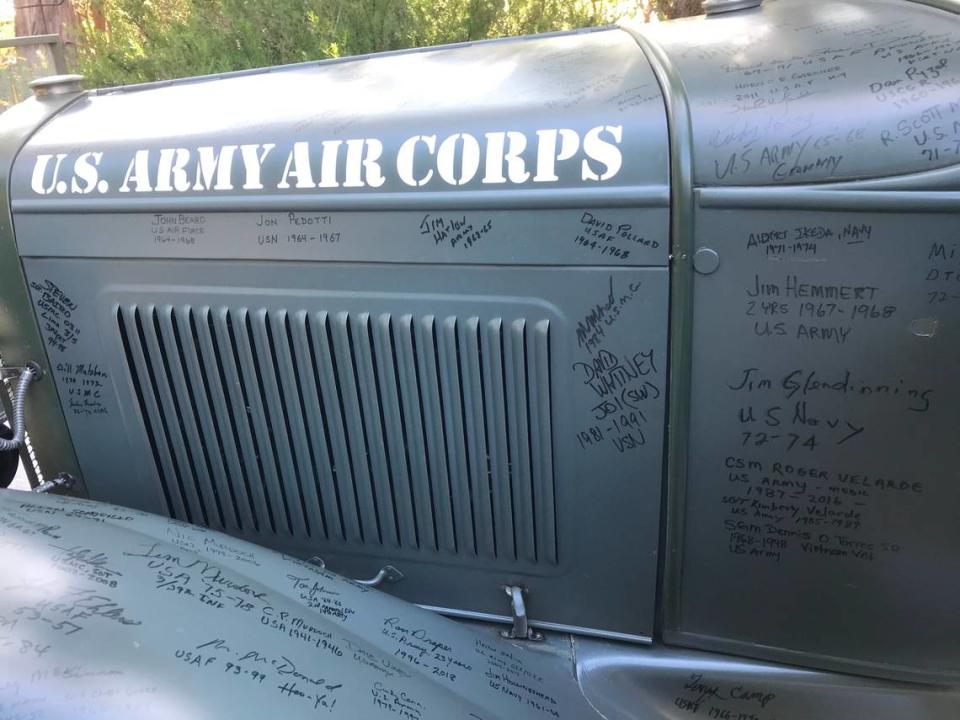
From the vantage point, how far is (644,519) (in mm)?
1486

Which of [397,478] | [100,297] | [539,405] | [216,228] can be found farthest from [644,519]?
[100,297]

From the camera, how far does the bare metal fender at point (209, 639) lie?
3.32 ft

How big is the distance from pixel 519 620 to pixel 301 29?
3366 mm

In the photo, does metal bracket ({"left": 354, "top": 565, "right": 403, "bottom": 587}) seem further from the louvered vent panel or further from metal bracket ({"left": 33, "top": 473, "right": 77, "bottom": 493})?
metal bracket ({"left": 33, "top": 473, "right": 77, "bottom": 493})

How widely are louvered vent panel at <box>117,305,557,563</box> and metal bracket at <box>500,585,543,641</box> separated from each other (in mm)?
76

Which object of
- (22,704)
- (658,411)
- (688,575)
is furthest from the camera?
(688,575)

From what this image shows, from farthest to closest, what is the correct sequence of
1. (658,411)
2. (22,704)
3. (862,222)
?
(658,411)
(862,222)
(22,704)

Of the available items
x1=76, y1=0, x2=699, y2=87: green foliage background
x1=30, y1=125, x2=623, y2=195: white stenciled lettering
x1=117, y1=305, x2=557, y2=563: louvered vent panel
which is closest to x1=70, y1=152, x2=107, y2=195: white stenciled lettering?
x1=30, y1=125, x2=623, y2=195: white stenciled lettering

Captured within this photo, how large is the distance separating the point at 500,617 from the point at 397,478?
38cm

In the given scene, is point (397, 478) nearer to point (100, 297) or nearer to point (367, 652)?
point (367, 652)

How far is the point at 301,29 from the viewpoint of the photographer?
12.9 ft

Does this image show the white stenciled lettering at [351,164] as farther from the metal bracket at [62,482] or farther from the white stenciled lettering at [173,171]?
the metal bracket at [62,482]

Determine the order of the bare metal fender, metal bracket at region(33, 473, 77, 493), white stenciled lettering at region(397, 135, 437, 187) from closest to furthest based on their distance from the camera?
the bare metal fender < white stenciled lettering at region(397, 135, 437, 187) < metal bracket at region(33, 473, 77, 493)

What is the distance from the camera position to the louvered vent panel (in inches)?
59.3
